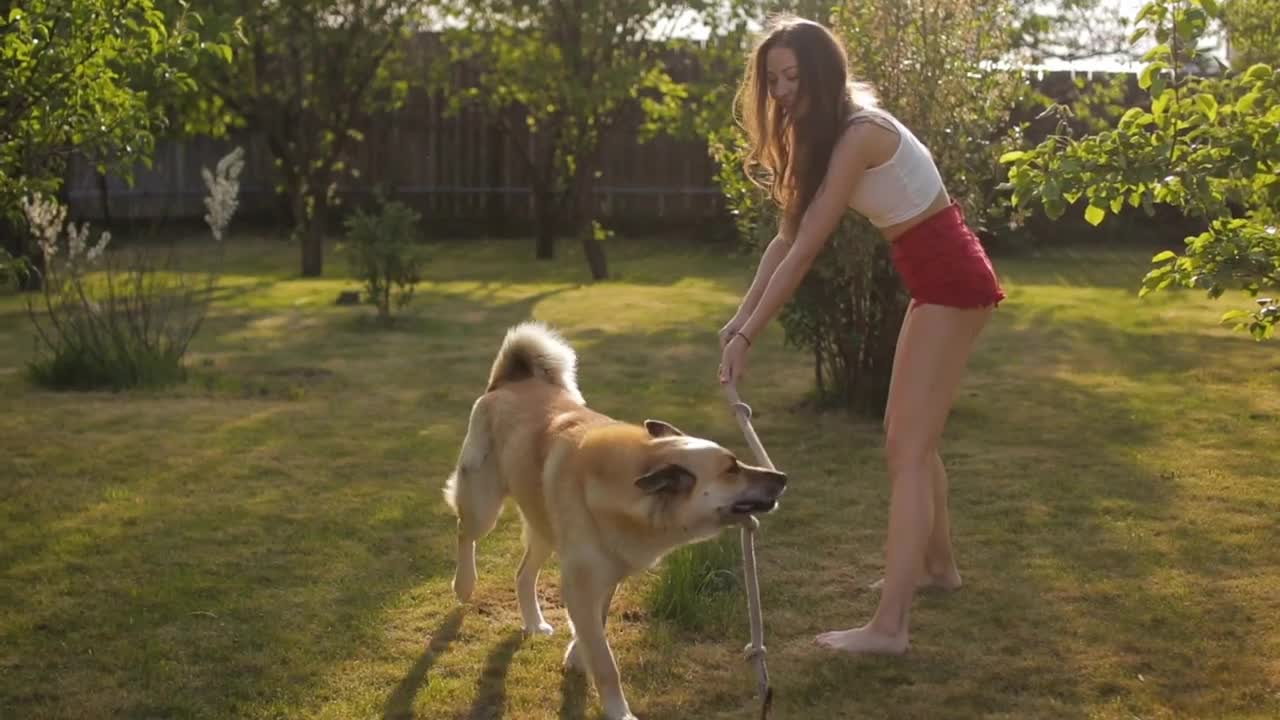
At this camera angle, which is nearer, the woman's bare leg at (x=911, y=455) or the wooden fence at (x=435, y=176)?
the woman's bare leg at (x=911, y=455)

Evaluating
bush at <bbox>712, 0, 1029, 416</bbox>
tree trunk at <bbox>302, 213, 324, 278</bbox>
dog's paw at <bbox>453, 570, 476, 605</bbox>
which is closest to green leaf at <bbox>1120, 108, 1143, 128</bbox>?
dog's paw at <bbox>453, 570, 476, 605</bbox>

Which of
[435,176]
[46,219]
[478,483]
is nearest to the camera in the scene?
[478,483]

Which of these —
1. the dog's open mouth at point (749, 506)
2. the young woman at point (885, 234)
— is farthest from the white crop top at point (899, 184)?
the dog's open mouth at point (749, 506)

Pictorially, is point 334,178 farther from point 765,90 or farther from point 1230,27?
point 765,90

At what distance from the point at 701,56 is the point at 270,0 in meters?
5.39

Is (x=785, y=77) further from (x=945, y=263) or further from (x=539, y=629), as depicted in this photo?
(x=539, y=629)

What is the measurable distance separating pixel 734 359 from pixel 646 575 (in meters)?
1.66

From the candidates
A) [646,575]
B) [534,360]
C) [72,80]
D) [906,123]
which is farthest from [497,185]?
[534,360]

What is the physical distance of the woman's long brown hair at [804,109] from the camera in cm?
416

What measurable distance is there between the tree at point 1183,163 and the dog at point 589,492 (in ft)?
4.20

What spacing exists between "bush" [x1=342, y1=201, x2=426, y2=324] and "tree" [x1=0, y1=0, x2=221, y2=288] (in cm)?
535

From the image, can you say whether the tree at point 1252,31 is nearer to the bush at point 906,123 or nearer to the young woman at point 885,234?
the bush at point 906,123

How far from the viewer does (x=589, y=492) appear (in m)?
4.01

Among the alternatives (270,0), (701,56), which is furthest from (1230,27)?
(270,0)
